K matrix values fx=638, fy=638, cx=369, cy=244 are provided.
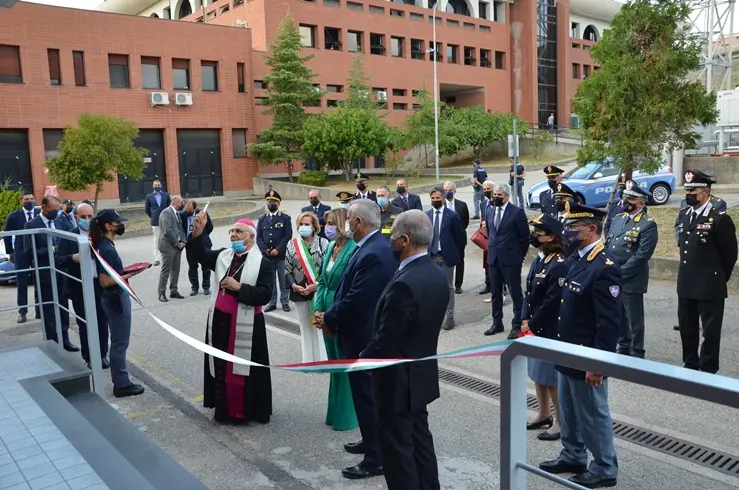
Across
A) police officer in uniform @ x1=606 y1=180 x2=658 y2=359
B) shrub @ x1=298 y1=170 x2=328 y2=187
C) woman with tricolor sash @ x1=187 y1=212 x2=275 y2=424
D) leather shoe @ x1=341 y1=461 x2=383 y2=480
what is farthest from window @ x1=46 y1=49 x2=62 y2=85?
leather shoe @ x1=341 y1=461 x2=383 y2=480

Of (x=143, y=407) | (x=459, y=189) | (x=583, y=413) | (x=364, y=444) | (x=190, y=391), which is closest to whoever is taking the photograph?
(x=583, y=413)

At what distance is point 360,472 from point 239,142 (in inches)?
1339

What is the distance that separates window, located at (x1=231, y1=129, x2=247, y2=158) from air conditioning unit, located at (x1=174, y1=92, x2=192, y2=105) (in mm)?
3392

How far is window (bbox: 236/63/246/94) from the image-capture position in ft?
118

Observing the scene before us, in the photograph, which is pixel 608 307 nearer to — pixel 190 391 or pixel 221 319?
pixel 221 319

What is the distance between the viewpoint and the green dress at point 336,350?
5.43 metres

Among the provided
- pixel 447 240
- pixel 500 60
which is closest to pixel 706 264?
pixel 447 240

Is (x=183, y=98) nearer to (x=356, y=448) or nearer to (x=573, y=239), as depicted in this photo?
(x=356, y=448)

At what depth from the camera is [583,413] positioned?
14.1 feet

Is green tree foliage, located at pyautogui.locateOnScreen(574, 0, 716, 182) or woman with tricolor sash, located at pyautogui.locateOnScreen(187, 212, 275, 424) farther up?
green tree foliage, located at pyautogui.locateOnScreen(574, 0, 716, 182)

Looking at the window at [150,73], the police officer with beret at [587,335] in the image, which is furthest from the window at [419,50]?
the police officer with beret at [587,335]

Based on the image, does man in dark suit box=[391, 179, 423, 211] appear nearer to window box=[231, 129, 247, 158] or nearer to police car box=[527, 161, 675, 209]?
police car box=[527, 161, 675, 209]

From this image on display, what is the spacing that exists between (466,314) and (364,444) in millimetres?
5140

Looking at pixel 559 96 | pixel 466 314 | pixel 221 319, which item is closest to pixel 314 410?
pixel 221 319
